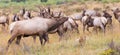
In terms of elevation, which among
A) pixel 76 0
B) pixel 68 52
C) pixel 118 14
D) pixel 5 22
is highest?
pixel 68 52

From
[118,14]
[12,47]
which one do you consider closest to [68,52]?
[12,47]

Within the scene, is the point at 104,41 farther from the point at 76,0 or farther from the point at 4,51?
the point at 76,0

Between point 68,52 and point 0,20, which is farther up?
point 68,52

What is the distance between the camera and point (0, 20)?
1037 inches

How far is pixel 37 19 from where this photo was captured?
14891mm

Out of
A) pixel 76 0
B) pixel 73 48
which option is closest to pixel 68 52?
pixel 73 48

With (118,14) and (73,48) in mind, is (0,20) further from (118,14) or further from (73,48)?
(73,48)

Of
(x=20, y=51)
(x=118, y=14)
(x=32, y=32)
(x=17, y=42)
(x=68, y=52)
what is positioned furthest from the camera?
(x=118, y=14)

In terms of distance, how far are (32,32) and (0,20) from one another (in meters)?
12.4

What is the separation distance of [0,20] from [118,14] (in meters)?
9.46

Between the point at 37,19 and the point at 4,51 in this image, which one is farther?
the point at 37,19

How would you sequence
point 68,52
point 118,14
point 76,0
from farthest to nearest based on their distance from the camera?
point 76,0 < point 118,14 < point 68,52

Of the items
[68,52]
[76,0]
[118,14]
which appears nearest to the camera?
[68,52]

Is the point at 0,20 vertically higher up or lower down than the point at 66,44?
lower down
